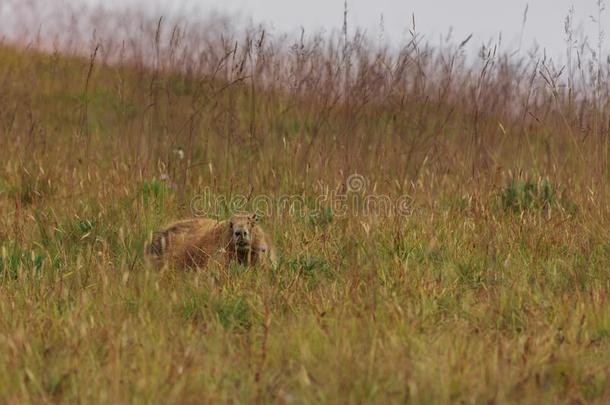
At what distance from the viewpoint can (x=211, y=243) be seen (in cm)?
465

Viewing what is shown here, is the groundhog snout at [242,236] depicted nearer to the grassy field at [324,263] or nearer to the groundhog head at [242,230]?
the groundhog head at [242,230]

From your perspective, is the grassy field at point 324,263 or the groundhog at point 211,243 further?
the groundhog at point 211,243

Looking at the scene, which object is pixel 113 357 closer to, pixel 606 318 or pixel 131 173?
pixel 606 318

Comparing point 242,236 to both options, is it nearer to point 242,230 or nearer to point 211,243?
point 242,230

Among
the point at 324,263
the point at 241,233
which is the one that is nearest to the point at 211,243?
the point at 241,233

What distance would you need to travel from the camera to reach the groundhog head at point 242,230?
4.35 meters

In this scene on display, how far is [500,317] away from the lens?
3.43 meters

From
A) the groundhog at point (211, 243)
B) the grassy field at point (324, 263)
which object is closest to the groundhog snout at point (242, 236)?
the groundhog at point (211, 243)

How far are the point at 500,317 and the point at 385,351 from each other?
2.54 ft

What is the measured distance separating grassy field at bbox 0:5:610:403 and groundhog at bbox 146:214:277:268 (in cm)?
15

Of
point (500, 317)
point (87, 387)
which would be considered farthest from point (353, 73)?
point (87, 387)

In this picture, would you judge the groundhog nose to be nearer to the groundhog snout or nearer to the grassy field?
the groundhog snout

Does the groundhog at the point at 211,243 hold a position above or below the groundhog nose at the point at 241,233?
below

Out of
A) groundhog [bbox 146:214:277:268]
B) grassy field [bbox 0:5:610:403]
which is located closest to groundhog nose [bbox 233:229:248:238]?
groundhog [bbox 146:214:277:268]
